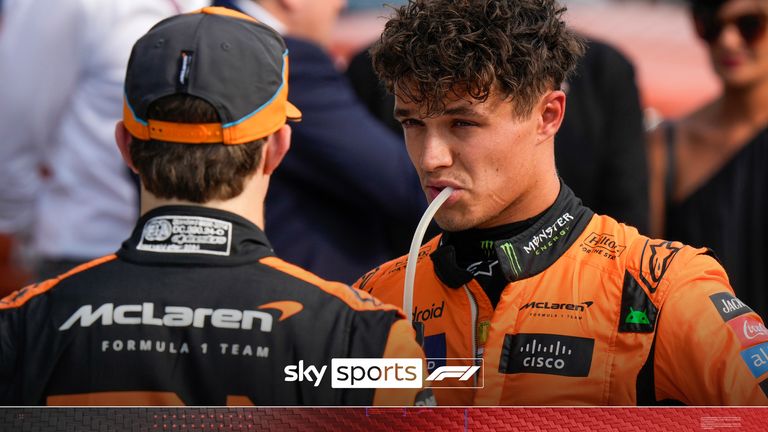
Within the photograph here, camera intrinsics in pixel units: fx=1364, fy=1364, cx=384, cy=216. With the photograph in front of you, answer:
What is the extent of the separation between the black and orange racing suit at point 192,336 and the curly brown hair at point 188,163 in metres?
0.07

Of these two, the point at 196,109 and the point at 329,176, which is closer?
the point at 196,109

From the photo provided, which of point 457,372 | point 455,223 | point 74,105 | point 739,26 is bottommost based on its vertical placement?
point 457,372

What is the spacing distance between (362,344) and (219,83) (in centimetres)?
45

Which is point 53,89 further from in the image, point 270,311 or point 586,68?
point 270,311

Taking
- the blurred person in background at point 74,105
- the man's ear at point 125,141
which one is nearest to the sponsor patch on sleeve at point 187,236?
the man's ear at point 125,141

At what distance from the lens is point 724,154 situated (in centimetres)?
370

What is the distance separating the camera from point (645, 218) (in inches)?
131

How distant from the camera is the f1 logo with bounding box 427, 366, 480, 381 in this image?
209cm

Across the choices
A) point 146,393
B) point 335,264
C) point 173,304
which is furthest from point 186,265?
point 335,264

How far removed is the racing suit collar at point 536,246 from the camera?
2.16m

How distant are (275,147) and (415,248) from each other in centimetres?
28

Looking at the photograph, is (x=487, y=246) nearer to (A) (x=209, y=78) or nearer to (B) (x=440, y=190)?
(B) (x=440, y=190)

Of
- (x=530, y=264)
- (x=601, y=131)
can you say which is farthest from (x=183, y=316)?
(x=601, y=131)

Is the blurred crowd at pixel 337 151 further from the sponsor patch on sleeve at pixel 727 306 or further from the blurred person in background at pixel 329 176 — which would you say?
the sponsor patch on sleeve at pixel 727 306
